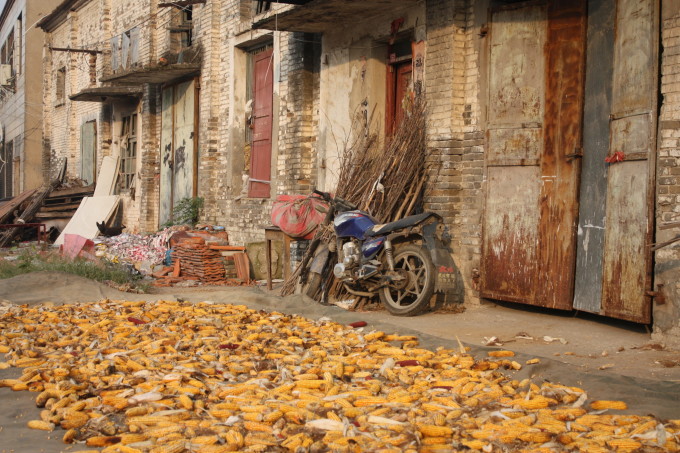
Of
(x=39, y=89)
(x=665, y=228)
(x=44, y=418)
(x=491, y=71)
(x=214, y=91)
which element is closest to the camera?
(x=44, y=418)

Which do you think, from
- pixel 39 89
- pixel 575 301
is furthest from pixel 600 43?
pixel 39 89

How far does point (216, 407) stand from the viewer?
4.21 m

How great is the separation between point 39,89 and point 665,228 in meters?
27.7

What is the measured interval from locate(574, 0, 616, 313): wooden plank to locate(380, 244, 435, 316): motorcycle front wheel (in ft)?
5.07

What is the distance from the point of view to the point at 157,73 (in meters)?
15.8

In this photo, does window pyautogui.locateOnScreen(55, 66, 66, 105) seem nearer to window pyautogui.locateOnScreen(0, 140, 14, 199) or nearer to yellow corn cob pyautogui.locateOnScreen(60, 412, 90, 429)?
window pyautogui.locateOnScreen(0, 140, 14, 199)

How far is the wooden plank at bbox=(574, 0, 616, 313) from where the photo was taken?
22.5ft

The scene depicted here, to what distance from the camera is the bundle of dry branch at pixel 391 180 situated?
862 cm

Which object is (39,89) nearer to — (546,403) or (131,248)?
(131,248)

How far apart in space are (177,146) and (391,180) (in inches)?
369

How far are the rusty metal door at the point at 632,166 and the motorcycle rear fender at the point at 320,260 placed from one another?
11.1 ft

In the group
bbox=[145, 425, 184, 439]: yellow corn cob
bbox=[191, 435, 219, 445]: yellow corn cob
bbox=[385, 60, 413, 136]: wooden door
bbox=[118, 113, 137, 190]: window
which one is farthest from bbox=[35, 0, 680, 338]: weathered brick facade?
bbox=[145, 425, 184, 439]: yellow corn cob

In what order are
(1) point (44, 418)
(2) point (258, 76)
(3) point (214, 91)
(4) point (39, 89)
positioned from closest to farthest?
1. (1) point (44, 418)
2. (2) point (258, 76)
3. (3) point (214, 91)
4. (4) point (39, 89)

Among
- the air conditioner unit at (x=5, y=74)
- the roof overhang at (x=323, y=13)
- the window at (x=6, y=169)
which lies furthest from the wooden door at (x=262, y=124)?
the air conditioner unit at (x=5, y=74)
